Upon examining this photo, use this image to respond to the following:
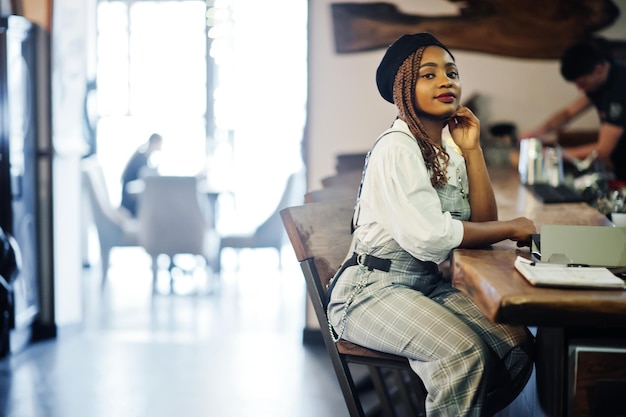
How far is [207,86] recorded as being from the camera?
8.61m

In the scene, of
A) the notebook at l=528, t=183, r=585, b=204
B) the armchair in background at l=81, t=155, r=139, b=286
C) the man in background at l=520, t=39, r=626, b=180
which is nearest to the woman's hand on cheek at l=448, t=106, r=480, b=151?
the notebook at l=528, t=183, r=585, b=204

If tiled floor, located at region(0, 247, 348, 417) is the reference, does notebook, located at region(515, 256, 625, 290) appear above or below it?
above

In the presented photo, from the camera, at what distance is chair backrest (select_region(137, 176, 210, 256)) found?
5660 millimetres

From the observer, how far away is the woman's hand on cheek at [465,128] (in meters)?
2.21

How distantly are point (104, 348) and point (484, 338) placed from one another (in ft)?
9.53

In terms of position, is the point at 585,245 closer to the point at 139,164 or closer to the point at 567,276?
the point at 567,276

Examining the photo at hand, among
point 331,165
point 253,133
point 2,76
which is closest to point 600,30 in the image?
point 331,165

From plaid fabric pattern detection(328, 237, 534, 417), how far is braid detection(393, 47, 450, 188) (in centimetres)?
23

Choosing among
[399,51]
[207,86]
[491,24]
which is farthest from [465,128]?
[207,86]

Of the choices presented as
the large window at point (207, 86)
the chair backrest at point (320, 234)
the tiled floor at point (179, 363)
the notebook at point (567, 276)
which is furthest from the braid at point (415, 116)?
the large window at point (207, 86)

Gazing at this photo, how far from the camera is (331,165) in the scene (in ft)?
14.7

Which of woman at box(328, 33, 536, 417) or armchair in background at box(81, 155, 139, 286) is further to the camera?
armchair in background at box(81, 155, 139, 286)

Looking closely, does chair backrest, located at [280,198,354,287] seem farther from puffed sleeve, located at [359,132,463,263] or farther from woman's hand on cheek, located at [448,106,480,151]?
woman's hand on cheek, located at [448,106,480,151]

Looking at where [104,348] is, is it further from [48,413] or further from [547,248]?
[547,248]
